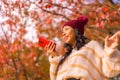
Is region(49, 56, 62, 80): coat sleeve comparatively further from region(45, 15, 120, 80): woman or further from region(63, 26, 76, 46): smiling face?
region(63, 26, 76, 46): smiling face

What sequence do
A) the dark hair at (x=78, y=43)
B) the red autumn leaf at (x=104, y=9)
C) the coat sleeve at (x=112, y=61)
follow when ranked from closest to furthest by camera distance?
the coat sleeve at (x=112, y=61), the dark hair at (x=78, y=43), the red autumn leaf at (x=104, y=9)

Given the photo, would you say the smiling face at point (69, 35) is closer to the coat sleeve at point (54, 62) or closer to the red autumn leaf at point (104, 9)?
the coat sleeve at point (54, 62)

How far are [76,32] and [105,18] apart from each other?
144 centimetres

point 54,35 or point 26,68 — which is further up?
point 54,35

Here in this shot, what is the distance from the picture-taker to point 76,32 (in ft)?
7.13

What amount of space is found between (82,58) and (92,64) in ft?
0.22

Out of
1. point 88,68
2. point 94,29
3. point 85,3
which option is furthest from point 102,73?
point 85,3

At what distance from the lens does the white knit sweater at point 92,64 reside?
191cm

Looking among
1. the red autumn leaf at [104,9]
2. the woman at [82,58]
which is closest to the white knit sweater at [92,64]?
the woman at [82,58]

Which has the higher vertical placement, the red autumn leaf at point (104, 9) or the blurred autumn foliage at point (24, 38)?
the red autumn leaf at point (104, 9)

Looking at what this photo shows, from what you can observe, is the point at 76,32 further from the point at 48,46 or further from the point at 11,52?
the point at 11,52

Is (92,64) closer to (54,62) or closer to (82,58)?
(82,58)

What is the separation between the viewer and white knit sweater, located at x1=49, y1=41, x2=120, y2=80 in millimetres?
1913

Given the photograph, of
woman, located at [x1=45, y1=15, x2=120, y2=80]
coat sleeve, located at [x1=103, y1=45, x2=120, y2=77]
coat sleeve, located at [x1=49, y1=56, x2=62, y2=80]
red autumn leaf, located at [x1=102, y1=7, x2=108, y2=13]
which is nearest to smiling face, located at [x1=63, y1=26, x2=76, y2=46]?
woman, located at [x1=45, y1=15, x2=120, y2=80]
